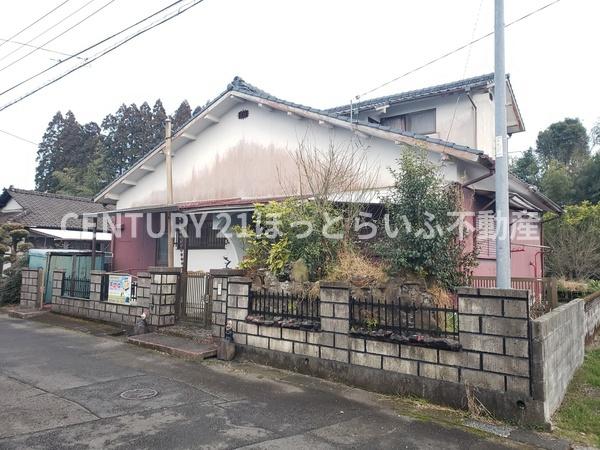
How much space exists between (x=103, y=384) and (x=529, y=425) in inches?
206

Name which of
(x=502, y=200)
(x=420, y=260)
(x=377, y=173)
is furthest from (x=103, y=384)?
(x=377, y=173)

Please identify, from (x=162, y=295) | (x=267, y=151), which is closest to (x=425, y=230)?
(x=162, y=295)

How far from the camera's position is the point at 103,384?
601 cm

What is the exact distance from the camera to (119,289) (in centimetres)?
1024

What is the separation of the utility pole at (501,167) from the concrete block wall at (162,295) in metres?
6.33

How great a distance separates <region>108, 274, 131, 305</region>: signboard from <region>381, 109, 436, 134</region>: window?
886 cm

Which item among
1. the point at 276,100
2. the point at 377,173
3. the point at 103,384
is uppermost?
the point at 276,100

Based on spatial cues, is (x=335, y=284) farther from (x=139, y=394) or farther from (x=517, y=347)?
(x=139, y=394)

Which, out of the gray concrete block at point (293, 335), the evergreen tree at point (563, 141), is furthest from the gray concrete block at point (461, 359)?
the evergreen tree at point (563, 141)

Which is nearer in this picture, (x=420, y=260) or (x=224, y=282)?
(x=420, y=260)

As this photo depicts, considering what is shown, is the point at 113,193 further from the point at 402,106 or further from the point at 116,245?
the point at 402,106

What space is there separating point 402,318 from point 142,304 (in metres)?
6.01

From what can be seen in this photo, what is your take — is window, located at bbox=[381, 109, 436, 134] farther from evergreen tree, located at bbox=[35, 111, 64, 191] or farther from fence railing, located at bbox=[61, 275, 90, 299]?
evergreen tree, located at bbox=[35, 111, 64, 191]

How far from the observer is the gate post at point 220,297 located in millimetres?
7820
